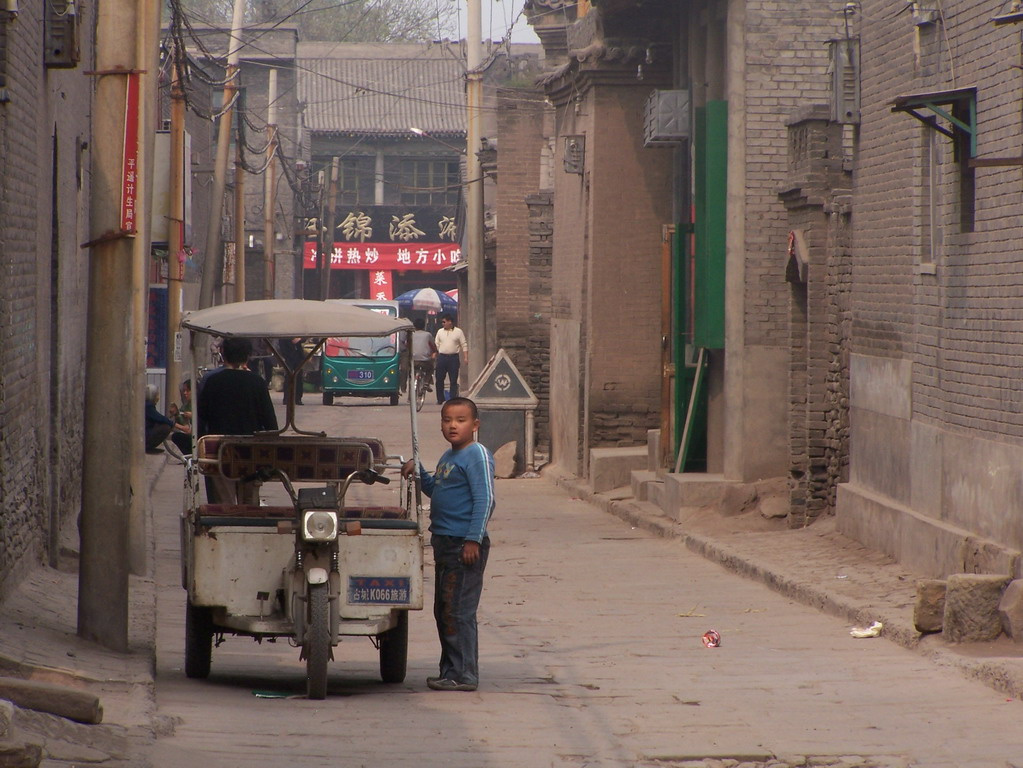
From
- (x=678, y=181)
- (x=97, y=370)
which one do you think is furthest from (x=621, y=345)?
(x=97, y=370)

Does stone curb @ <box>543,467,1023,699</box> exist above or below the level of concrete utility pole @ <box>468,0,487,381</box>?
below

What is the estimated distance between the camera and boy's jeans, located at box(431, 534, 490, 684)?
7.71m

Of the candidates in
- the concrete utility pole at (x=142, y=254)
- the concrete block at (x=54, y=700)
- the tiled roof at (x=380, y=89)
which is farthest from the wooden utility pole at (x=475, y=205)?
the tiled roof at (x=380, y=89)

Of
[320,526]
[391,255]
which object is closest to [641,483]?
[320,526]

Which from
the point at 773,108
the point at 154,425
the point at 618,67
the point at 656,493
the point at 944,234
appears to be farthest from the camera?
the point at 618,67

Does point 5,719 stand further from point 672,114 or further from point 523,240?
point 523,240

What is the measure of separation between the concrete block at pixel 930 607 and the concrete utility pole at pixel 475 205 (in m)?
18.4

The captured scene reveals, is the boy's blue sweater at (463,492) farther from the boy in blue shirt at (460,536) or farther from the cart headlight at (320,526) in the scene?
the cart headlight at (320,526)

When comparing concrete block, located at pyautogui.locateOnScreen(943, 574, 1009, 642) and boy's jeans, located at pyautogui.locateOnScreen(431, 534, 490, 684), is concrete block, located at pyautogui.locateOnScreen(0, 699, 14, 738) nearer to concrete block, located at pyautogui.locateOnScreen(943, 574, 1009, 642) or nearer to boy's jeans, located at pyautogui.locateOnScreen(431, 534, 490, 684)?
boy's jeans, located at pyautogui.locateOnScreen(431, 534, 490, 684)

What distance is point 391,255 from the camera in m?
53.7

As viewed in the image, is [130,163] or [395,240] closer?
[130,163]

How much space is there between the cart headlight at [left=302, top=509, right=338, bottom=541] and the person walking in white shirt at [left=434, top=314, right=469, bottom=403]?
22928mm

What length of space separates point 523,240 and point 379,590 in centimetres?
2106

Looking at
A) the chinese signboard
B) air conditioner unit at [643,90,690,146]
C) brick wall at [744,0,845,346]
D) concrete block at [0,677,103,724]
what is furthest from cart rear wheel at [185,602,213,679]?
the chinese signboard
